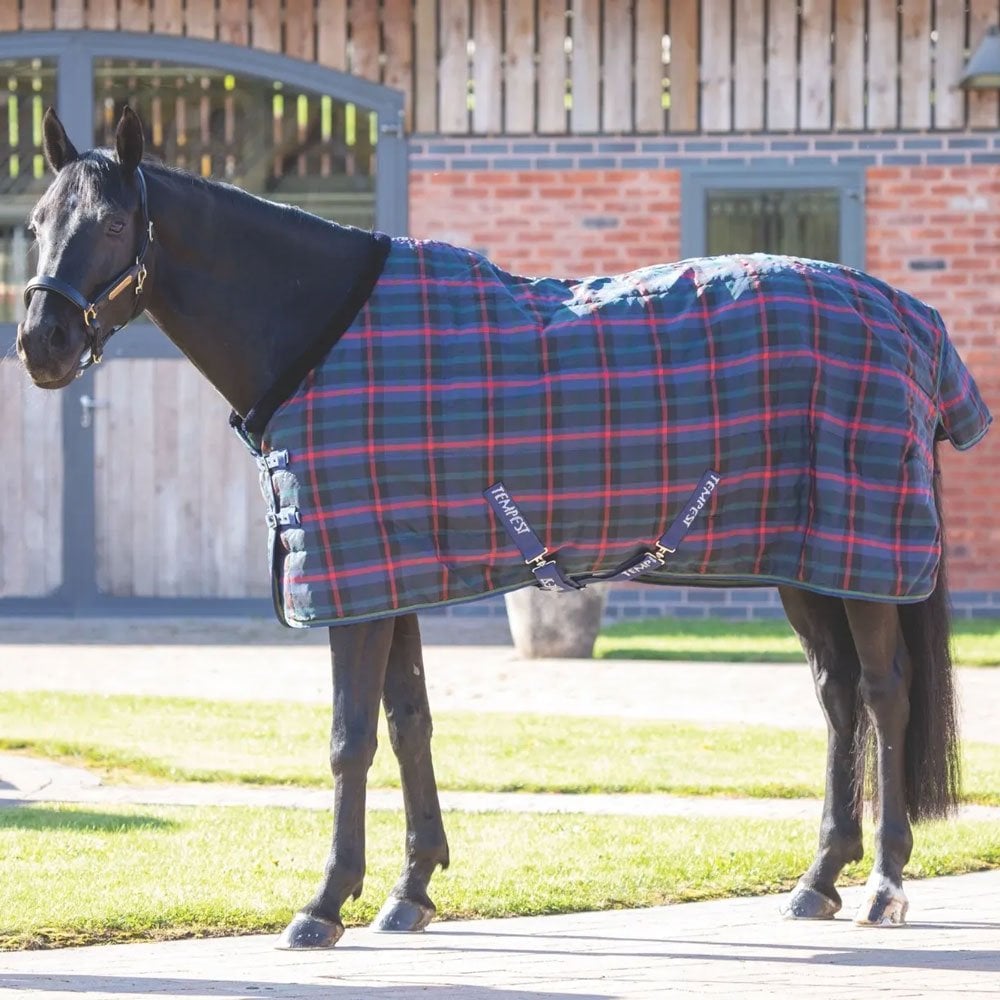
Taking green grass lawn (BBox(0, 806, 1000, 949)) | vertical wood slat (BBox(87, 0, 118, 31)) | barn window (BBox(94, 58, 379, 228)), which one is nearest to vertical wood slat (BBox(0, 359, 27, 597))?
barn window (BBox(94, 58, 379, 228))

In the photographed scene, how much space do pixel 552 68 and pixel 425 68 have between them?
0.87 m

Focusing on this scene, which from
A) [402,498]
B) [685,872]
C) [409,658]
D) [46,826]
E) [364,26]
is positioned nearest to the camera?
[402,498]

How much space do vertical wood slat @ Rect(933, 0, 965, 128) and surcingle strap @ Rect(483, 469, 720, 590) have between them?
28.4 ft

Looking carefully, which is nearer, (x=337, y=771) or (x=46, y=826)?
(x=337, y=771)

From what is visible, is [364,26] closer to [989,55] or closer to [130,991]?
[989,55]

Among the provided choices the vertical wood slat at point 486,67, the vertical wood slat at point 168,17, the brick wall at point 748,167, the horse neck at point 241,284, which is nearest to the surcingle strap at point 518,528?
the horse neck at point 241,284

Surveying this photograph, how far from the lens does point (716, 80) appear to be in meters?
13.0

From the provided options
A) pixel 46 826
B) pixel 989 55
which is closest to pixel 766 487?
pixel 46 826

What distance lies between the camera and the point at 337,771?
4797 millimetres

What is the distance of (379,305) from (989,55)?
8789 millimetres

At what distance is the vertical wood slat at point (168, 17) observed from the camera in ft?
42.9

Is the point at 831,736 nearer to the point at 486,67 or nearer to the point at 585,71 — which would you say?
the point at 585,71

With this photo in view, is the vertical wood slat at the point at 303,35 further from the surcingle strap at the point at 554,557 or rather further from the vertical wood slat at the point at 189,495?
the surcingle strap at the point at 554,557

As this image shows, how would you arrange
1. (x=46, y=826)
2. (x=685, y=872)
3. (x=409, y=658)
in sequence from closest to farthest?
(x=409, y=658)
(x=685, y=872)
(x=46, y=826)
